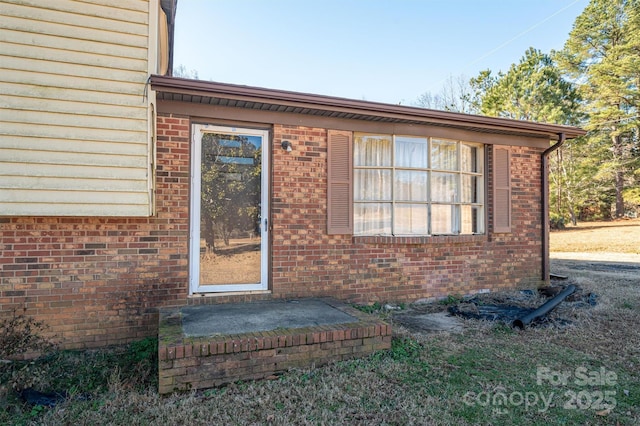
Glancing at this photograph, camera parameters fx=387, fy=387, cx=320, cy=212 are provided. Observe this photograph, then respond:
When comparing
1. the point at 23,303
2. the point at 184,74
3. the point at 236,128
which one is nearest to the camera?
the point at 23,303

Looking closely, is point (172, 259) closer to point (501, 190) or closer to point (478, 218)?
point (478, 218)

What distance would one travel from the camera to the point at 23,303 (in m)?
3.78

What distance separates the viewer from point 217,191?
468 cm

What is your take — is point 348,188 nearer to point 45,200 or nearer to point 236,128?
point 236,128

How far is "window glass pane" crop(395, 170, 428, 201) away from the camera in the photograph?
5679mm

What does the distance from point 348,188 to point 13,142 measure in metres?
3.59

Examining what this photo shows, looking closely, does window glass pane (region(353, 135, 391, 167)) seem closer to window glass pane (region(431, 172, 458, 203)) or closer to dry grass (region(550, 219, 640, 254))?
window glass pane (region(431, 172, 458, 203))

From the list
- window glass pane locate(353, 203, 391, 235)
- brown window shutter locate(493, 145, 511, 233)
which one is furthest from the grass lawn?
brown window shutter locate(493, 145, 511, 233)

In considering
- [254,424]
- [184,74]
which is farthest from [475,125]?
[184,74]

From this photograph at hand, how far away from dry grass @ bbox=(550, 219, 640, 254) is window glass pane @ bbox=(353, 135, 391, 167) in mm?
13329

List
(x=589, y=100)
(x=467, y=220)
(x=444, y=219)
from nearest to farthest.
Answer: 1. (x=444, y=219)
2. (x=467, y=220)
3. (x=589, y=100)

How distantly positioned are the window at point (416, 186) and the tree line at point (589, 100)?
1637 cm

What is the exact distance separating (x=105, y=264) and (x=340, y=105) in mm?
3224

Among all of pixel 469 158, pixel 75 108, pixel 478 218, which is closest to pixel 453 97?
pixel 469 158
